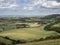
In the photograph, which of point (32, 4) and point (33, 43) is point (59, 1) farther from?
point (33, 43)

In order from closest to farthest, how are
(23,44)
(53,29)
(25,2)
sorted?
(23,44) → (53,29) → (25,2)

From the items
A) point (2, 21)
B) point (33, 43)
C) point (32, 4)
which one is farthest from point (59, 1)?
point (2, 21)

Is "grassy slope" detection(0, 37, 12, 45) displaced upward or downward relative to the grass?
downward

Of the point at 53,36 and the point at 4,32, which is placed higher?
the point at 4,32

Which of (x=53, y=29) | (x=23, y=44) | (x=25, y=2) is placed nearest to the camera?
(x=23, y=44)

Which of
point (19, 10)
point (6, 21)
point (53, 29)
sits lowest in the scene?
point (53, 29)

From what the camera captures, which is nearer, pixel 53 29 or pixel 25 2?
pixel 53 29

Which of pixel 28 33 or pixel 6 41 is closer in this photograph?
pixel 6 41

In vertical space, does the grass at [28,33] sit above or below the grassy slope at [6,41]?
above

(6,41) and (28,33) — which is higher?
(28,33)

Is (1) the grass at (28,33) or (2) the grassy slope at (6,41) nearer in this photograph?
(2) the grassy slope at (6,41)

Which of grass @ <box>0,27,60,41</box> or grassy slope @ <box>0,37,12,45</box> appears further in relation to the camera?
grass @ <box>0,27,60,41</box>
